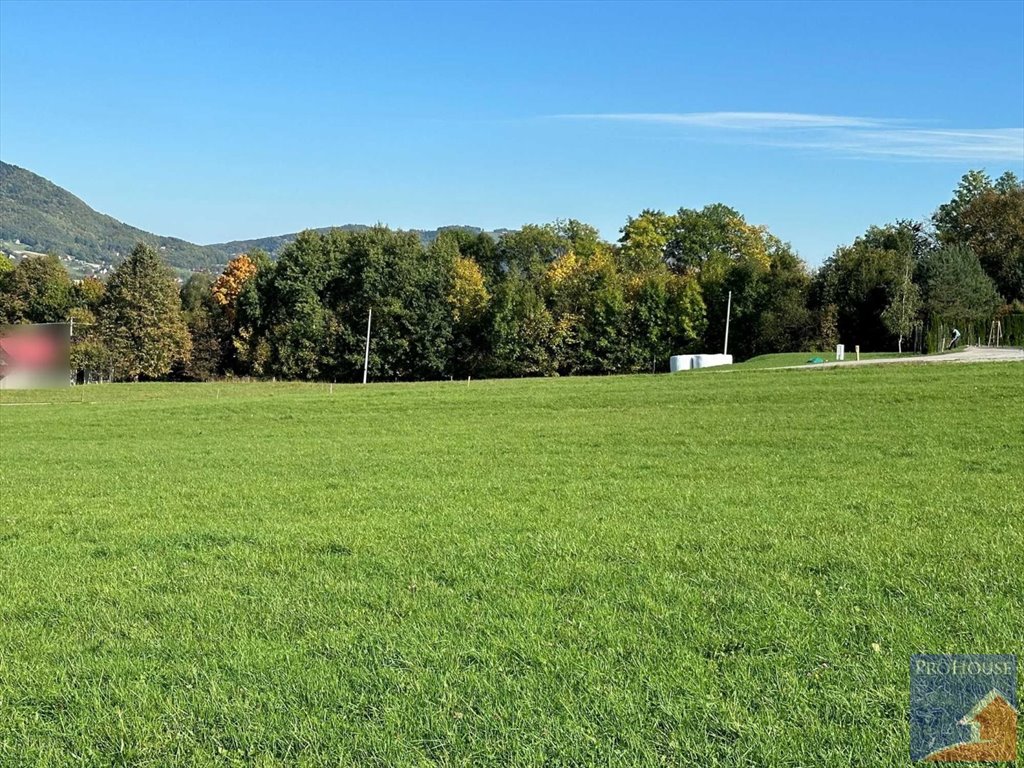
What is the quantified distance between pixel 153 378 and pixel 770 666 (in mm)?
73897

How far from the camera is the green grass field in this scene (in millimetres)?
4211

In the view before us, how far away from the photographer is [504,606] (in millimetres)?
6105

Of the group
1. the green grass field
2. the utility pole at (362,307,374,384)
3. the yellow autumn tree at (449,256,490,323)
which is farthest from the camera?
the yellow autumn tree at (449,256,490,323)

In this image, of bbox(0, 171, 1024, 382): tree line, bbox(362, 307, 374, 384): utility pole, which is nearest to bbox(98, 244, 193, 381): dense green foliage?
bbox(0, 171, 1024, 382): tree line

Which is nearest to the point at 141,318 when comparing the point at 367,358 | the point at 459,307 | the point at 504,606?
the point at 367,358

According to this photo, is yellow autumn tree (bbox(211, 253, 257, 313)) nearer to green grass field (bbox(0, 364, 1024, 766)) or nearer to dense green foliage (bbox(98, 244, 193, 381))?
dense green foliage (bbox(98, 244, 193, 381))

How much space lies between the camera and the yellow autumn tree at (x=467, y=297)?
73.8m

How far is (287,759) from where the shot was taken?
158 inches

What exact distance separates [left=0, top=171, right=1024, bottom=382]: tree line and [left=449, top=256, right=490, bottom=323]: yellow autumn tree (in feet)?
0.39

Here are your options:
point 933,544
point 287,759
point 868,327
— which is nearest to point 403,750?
point 287,759

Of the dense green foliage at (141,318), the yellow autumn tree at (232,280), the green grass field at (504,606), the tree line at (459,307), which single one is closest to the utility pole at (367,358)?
the tree line at (459,307)

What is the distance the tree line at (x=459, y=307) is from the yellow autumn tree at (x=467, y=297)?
0.12 m

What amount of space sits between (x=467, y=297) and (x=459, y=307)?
3.60 ft

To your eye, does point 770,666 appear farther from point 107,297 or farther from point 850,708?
point 107,297
